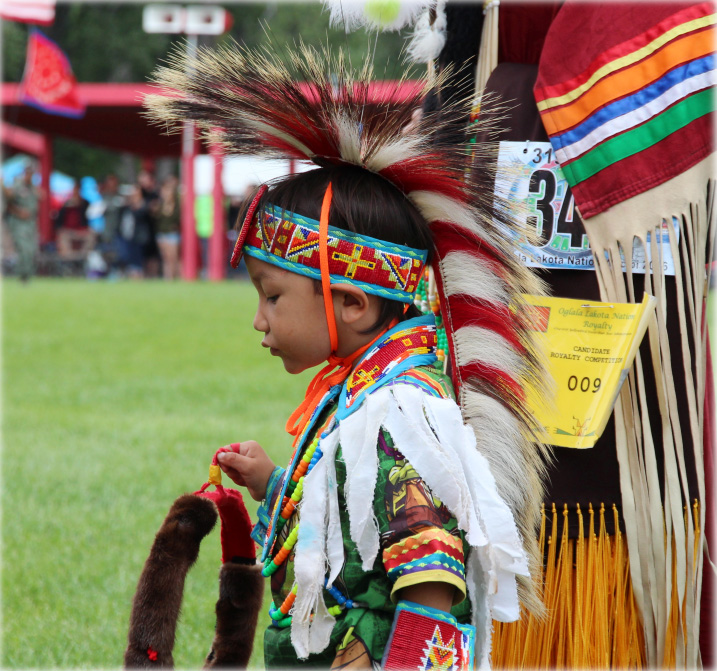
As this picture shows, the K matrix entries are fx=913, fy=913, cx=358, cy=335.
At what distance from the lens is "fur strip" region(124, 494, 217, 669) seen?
1.84m

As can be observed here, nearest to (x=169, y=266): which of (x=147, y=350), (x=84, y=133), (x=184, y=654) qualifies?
(x=84, y=133)

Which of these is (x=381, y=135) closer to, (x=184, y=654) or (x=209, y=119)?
(x=209, y=119)

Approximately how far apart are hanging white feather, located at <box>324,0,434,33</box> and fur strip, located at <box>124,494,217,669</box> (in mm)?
1059

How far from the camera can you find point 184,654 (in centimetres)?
272

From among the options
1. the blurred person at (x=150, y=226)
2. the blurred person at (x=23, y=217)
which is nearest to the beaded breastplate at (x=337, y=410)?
the blurred person at (x=23, y=217)

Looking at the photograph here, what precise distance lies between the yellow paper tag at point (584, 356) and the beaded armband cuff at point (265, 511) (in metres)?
0.53

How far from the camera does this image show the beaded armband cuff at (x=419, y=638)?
143cm

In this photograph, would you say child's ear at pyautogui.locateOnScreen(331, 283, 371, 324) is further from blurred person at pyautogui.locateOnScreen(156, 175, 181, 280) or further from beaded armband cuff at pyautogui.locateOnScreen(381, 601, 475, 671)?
blurred person at pyautogui.locateOnScreen(156, 175, 181, 280)

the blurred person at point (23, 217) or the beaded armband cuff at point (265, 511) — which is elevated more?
the blurred person at point (23, 217)

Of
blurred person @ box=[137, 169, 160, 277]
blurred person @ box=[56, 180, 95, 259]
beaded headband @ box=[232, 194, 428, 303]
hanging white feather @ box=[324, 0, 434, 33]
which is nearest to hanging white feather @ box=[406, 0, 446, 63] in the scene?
hanging white feather @ box=[324, 0, 434, 33]

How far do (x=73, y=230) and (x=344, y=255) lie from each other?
66.4 feet

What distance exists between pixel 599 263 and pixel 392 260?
523mm

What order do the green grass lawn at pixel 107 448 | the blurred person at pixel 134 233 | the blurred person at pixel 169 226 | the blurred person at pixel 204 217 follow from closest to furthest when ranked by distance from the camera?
the green grass lawn at pixel 107 448, the blurred person at pixel 169 226, the blurred person at pixel 134 233, the blurred person at pixel 204 217

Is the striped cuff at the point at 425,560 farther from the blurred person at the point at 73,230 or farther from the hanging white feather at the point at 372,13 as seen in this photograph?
the blurred person at the point at 73,230
